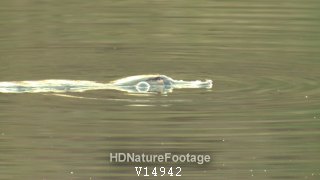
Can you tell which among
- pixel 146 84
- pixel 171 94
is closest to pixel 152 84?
pixel 146 84

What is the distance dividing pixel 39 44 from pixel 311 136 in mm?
4083

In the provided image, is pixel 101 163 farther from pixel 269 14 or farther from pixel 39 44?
pixel 269 14

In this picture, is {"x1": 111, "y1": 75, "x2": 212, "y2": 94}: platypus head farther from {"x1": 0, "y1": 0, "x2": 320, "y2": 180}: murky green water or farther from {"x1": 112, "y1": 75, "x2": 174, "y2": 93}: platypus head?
{"x1": 0, "y1": 0, "x2": 320, "y2": 180}: murky green water

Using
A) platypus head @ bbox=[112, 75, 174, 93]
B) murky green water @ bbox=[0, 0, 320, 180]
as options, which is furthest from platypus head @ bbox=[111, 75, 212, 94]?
murky green water @ bbox=[0, 0, 320, 180]

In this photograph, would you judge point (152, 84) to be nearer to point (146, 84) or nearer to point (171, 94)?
point (146, 84)

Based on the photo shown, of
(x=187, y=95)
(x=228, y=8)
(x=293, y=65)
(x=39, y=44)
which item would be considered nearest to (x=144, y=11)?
(x=228, y=8)

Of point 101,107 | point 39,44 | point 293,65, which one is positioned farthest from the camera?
point 39,44

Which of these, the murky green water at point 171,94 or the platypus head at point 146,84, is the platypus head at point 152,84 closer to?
the platypus head at point 146,84

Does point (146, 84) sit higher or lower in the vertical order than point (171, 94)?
higher

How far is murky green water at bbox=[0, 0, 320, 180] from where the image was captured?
7.07m

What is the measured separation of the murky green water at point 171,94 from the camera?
707 cm

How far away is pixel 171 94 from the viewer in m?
8.55

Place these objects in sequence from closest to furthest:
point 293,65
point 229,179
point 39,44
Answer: point 229,179 → point 293,65 → point 39,44

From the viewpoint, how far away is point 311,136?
748cm
